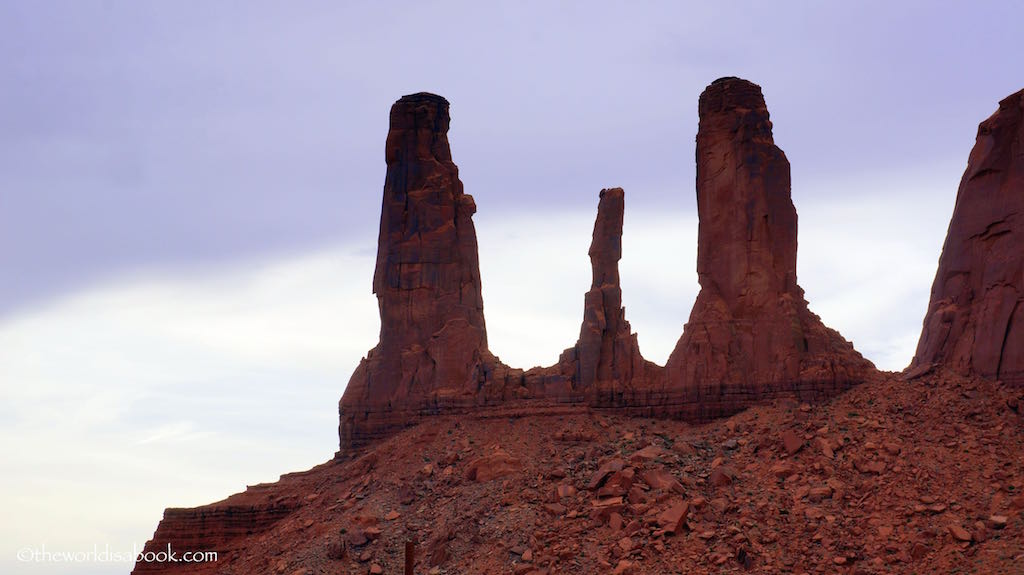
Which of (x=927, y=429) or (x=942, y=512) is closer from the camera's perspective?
(x=942, y=512)

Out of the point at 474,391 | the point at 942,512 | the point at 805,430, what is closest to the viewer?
the point at 942,512

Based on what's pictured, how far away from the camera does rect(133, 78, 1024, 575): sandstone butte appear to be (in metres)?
45.6

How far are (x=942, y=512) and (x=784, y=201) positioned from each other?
15946 millimetres

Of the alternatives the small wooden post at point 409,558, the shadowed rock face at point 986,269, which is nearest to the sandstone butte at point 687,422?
the shadowed rock face at point 986,269

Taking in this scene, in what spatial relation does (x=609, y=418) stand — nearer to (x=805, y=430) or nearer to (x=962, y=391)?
(x=805, y=430)

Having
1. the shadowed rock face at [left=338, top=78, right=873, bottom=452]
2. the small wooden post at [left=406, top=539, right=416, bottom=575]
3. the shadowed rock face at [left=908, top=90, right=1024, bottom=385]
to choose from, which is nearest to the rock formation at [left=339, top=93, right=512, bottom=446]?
the shadowed rock face at [left=338, top=78, right=873, bottom=452]

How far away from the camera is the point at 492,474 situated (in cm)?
5322

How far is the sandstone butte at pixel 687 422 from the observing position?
45594 mm

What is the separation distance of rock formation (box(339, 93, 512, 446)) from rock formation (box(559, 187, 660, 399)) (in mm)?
3992

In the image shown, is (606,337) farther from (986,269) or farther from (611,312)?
(986,269)

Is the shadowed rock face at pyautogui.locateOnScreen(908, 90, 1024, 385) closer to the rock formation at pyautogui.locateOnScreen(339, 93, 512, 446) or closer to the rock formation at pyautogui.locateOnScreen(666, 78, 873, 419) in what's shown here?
the rock formation at pyautogui.locateOnScreen(666, 78, 873, 419)

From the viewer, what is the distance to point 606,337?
58.7 m

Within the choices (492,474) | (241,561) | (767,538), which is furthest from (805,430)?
(241,561)

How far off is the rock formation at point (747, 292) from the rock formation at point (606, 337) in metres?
1.61
